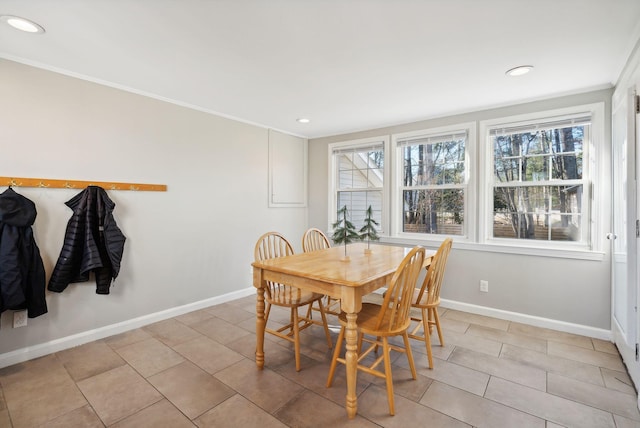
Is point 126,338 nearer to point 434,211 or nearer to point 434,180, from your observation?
point 434,211

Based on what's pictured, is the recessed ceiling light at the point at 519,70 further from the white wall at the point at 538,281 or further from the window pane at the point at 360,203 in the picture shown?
the window pane at the point at 360,203

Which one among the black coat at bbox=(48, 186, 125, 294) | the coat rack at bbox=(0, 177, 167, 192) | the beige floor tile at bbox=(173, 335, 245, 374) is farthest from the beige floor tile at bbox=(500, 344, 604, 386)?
the coat rack at bbox=(0, 177, 167, 192)

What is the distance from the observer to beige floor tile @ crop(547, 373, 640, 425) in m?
1.81

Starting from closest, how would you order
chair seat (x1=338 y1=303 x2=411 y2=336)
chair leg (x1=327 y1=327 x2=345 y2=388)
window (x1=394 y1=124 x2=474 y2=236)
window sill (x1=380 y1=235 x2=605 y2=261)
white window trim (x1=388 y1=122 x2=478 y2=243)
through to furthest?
1. chair seat (x1=338 y1=303 x2=411 y2=336)
2. chair leg (x1=327 y1=327 x2=345 y2=388)
3. window sill (x1=380 y1=235 x2=605 y2=261)
4. white window trim (x1=388 y1=122 x2=478 y2=243)
5. window (x1=394 y1=124 x2=474 y2=236)

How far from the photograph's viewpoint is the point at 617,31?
1871 millimetres

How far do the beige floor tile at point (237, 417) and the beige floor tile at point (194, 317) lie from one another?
142 cm

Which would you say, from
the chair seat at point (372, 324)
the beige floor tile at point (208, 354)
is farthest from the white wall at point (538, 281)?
the beige floor tile at point (208, 354)

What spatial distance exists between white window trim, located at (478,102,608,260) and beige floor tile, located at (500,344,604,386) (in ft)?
3.29

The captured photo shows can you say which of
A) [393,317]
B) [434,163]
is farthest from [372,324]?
[434,163]

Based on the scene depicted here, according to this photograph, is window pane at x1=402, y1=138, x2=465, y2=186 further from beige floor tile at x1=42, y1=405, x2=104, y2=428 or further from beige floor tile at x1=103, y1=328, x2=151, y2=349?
beige floor tile at x1=42, y1=405, x2=104, y2=428

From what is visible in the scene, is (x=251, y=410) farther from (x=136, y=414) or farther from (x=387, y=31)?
(x=387, y=31)

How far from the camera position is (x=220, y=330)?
114 inches

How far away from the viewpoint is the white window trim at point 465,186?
3.37 meters

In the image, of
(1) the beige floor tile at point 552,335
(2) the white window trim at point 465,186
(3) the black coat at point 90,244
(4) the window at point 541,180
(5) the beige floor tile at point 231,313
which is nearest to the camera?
(3) the black coat at point 90,244
